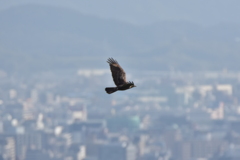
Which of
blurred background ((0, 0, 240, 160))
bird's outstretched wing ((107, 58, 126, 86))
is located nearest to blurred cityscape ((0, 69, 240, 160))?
blurred background ((0, 0, 240, 160))

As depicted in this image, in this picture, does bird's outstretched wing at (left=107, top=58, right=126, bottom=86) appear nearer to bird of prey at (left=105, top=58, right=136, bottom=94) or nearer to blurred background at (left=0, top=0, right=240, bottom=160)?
bird of prey at (left=105, top=58, right=136, bottom=94)

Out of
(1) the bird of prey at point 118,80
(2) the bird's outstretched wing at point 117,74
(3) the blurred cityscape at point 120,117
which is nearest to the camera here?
(1) the bird of prey at point 118,80

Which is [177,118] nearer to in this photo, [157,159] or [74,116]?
[74,116]

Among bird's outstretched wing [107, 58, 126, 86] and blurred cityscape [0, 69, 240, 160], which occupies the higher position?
blurred cityscape [0, 69, 240, 160]

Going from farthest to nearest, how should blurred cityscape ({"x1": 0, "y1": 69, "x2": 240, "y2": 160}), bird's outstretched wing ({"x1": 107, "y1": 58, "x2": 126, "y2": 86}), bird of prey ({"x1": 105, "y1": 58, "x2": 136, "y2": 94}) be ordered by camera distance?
blurred cityscape ({"x1": 0, "y1": 69, "x2": 240, "y2": 160})
bird's outstretched wing ({"x1": 107, "y1": 58, "x2": 126, "y2": 86})
bird of prey ({"x1": 105, "y1": 58, "x2": 136, "y2": 94})

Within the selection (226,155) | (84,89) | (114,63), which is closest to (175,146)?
(226,155)

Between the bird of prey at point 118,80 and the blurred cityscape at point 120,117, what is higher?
the blurred cityscape at point 120,117

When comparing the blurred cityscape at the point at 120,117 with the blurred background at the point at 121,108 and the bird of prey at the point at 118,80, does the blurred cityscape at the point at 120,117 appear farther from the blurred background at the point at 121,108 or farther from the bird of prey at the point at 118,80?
the bird of prey at the point at 118,80

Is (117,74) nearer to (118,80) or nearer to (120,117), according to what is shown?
(118,80)

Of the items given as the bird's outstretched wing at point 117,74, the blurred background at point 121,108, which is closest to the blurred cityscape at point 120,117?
the blurred background at point 121,108
